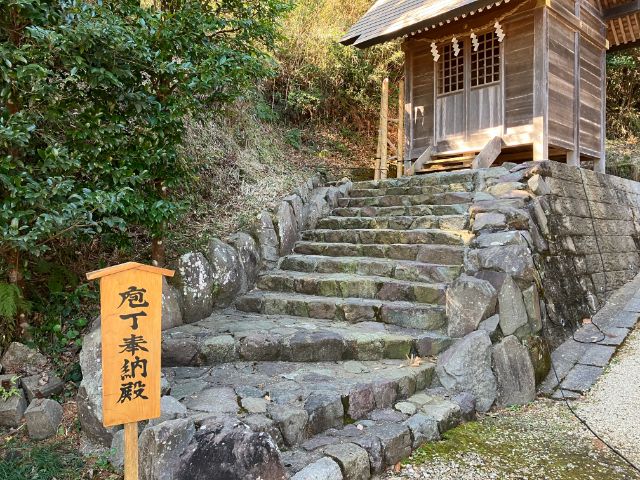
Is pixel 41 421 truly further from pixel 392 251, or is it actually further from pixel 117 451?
pixel 392 251

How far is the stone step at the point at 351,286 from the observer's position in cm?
476

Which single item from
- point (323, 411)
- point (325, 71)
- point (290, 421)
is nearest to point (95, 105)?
point (290, 421)

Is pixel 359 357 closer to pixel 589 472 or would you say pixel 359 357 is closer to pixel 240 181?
pixel 589 472

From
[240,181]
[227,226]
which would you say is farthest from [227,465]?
[240,181]

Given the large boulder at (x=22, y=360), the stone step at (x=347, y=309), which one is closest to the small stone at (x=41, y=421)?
the large boulder at (x=22, y=360)

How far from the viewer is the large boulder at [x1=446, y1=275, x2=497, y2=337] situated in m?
4.29

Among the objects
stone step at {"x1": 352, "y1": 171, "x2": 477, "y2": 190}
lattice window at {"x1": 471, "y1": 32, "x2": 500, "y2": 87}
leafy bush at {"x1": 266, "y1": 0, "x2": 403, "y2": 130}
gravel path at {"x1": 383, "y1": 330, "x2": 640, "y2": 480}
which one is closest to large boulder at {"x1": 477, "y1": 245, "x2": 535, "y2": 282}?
gravel path at {"x1": 383, "y1": 330, "x2": 640, "y2": 480}

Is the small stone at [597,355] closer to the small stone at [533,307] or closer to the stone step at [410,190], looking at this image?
the small stone at [533,307]

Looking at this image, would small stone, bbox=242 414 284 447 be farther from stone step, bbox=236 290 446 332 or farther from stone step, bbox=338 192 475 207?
stone step, bbox=338 192 475 207

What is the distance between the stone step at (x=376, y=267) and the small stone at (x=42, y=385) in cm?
305

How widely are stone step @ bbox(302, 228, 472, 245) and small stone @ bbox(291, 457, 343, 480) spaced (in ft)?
10.9

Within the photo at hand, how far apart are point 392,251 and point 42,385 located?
3.98 meters

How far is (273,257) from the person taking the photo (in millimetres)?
6113

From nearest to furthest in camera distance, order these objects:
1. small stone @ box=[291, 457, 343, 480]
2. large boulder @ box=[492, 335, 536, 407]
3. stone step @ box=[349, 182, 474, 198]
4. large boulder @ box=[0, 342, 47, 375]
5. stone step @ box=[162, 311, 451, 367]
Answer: small stone @ box=[291, 457, 343, 480]
large boulder @ box=[0, 342, 47, 375]
stone step @ box=[162, 311, 451, 367]
large boulder @ box=[492, 335, 536, 407]
stone step @ box=[349, 182, 474, 198]
